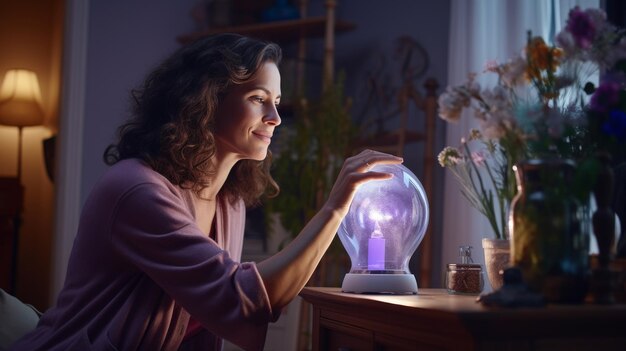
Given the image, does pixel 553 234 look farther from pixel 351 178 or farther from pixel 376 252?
pixel 376 252

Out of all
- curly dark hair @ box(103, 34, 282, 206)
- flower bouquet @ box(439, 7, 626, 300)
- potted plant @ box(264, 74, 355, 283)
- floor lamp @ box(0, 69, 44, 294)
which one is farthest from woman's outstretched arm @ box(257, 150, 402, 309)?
floor lamp @ box(0, 69, 44, 294)

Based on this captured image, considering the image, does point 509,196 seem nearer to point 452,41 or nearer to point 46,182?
point 452,41

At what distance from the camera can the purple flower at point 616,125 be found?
121 centimetres

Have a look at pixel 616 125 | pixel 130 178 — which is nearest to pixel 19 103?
pixel 130 178

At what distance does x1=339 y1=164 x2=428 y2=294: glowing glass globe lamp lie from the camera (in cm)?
161

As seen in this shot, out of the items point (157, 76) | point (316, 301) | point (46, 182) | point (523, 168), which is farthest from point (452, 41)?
point (46, 182)

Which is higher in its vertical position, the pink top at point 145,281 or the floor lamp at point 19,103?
the floor lamp at point 19,103

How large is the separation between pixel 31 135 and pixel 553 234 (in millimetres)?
4764

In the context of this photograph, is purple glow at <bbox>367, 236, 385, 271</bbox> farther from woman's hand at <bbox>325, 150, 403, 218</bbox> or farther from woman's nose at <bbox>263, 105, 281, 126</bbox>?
woman's nose at <bbox>263, 105, 281, 126</bbox>

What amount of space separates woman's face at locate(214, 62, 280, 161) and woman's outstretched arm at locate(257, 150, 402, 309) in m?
0.30

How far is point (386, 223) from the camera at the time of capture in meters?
1.65

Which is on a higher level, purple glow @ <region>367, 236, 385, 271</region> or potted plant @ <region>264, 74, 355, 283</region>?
potted plant @ <region>264, 74, 355, 283</region>

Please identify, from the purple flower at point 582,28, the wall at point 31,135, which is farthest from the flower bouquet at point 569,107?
the wall at point 31,135

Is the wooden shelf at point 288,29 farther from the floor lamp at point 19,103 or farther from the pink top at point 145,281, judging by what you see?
the pink top at point 145,281
